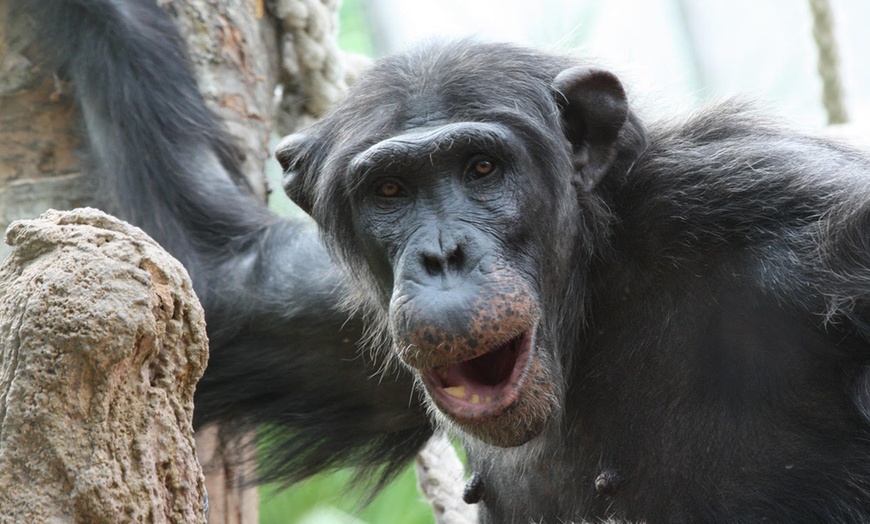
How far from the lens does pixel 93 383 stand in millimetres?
2381

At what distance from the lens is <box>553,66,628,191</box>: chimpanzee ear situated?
421cm

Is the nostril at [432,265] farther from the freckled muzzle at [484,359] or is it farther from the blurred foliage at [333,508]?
the blurred foliage at [333,508]

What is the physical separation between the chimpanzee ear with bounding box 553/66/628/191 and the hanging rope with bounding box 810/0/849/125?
482 centimetres

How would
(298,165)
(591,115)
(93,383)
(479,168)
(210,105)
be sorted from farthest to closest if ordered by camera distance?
(210,105)
(298,165)
(591,115)
(479,168)
(93,383)

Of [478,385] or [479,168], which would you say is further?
[479,168]

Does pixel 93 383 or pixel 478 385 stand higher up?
pixel 93 383

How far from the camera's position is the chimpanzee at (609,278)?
371 cm

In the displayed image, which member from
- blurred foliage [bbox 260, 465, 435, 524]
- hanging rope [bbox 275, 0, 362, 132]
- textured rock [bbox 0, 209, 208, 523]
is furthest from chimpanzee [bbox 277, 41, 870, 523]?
blurred foliage [bbox 260, 465, 435, 524]

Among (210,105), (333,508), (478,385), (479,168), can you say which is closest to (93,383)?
(478,385)

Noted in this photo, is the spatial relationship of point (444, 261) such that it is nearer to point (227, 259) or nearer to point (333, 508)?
point (227, 259)

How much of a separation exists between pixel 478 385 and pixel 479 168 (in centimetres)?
79

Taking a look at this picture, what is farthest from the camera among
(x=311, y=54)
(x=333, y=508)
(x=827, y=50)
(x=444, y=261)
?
(x=333, y=508)

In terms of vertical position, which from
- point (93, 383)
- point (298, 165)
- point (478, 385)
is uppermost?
point (93, 383)

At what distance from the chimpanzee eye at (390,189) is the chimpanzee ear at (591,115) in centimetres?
70
